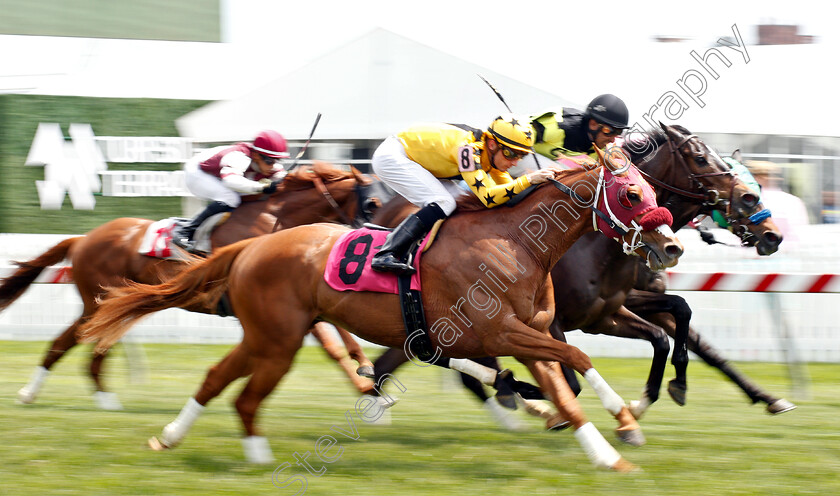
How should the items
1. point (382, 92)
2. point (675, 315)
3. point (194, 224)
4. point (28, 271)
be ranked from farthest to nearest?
1. point (382, 92)
2. point (28, 271)
3. point (194, 224)
4. point (675, 315)

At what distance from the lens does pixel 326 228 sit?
512 centimetres

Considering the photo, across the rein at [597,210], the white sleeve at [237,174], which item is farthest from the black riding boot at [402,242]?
the white sleeve at [237,174]

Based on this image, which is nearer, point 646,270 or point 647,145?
point 647,145

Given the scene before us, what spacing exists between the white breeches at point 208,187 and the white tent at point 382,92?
16.4ft

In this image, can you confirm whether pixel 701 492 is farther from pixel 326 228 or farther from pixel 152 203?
pixel 152 203

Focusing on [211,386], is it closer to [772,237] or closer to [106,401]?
[106,401]

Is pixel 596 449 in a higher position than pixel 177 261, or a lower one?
higher

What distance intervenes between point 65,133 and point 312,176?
8.60 m

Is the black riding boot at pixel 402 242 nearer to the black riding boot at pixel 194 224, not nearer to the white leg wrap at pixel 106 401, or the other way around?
the black riding boot at pixel 194 224

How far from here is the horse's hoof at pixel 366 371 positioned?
6180 mm

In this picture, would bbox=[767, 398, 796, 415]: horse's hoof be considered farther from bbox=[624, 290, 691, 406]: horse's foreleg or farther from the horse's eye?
the horse's eye

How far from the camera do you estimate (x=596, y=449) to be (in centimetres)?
446

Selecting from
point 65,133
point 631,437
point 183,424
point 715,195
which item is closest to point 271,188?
point 183,424

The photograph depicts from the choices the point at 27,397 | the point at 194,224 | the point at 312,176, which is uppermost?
the point at 312,176
